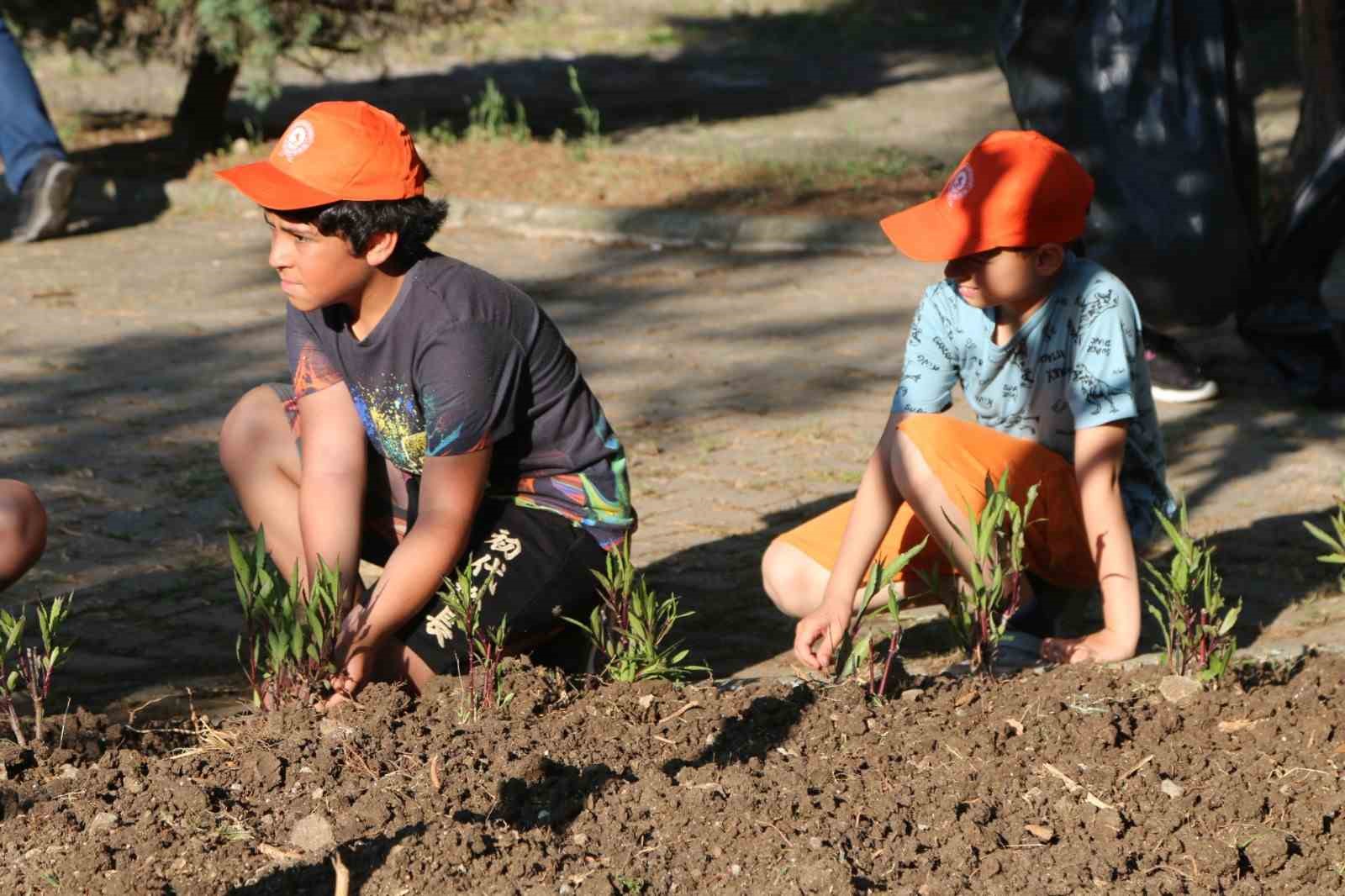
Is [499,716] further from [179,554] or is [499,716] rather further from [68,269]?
[68,269]

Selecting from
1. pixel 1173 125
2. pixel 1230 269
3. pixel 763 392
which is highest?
pixel 1173 125

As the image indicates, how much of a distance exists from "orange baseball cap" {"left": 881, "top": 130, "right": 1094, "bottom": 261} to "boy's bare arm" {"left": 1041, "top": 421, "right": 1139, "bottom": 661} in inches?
16.7

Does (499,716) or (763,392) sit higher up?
(499,716)

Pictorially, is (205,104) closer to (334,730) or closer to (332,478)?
(332,478)

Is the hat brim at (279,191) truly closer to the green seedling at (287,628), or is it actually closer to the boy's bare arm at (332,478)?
the boy's bare arm at (332,478)

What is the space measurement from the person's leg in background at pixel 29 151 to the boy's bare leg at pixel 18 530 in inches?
233

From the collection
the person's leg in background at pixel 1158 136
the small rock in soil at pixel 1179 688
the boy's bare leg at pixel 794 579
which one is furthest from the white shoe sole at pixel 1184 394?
the small rock in soil at pixel 1179 688

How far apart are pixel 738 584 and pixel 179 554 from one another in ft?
4.81

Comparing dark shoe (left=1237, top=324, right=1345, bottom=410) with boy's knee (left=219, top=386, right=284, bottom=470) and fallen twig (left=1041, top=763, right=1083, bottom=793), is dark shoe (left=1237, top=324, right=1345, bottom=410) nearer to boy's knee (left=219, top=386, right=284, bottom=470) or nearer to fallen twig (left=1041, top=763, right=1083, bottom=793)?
fallen twig (left=1041, top=763, right=1083, bottom=793)

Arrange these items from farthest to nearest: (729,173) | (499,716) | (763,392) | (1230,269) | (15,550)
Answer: (729,173) → (763,392) → (1230,269) → (15,550) → (499,716)

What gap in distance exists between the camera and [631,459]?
225 inches

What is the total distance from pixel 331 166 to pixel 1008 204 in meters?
1.31

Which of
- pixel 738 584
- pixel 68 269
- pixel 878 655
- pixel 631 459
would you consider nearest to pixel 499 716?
pixel 878 655

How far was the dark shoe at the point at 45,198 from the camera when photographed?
9.06 m
